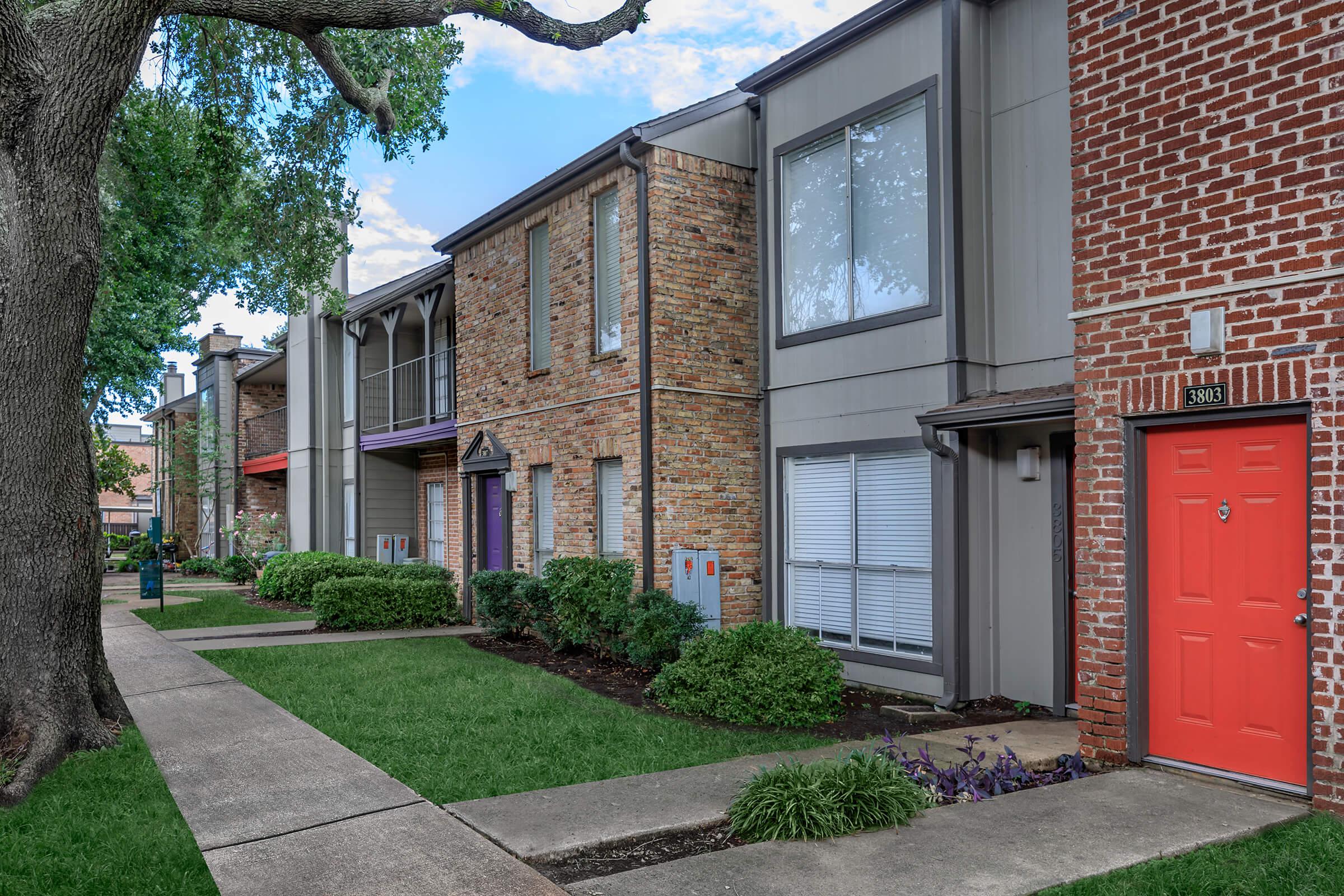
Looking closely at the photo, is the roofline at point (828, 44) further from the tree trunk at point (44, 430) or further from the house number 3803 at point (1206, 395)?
the tree trunk at point (44, 430)

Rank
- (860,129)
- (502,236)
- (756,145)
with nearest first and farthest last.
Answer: (860,129), (756,145), (502,236)

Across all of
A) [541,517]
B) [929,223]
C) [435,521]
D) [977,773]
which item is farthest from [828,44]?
[435,521]

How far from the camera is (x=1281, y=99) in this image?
5555 millimetres

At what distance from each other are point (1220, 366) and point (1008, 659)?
12.4ft

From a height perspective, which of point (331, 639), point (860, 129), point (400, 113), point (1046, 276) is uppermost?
point (400, 113)

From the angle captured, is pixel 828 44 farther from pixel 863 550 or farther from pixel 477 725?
pixel 477 725

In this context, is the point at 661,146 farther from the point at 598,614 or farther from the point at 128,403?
the point at 128,403

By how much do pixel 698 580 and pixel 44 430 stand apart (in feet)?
20.4

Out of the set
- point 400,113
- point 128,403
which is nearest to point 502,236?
point 400,113

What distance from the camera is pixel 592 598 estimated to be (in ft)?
36.7

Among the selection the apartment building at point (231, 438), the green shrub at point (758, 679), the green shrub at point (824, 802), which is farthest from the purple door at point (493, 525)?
the apartment building at point (231, 438)

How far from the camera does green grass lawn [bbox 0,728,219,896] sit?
15.0 ft

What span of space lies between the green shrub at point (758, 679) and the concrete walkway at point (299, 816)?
2952 mm

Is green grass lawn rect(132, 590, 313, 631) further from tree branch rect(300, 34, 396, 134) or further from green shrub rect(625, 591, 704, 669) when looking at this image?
tree branch rect(300, 34, 396, 134)
